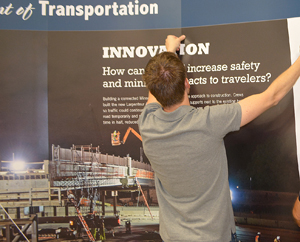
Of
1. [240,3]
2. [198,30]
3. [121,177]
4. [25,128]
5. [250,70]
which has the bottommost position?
[121,177]

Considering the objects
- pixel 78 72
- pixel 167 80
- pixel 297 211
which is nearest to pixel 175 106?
pixel 167 80

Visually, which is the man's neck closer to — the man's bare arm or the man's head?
the man's head

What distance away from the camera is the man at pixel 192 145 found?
1.06 meters

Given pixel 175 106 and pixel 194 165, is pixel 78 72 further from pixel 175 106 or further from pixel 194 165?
pixel 194 165

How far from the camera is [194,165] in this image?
43.1 inches

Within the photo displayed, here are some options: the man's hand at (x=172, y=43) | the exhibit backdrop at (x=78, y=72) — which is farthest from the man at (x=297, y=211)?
the man's hand at (x=172, y=43)

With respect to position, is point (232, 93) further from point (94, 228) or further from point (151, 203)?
point (94, 228)

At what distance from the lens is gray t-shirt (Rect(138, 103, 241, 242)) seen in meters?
1.06

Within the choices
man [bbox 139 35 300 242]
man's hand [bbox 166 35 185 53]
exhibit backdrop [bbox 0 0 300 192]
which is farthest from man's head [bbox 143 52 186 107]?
exhibit backdrop [bbox 0 0 300 192]

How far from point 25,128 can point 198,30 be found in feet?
4.57

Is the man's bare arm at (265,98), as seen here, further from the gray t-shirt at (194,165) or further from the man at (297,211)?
the man at (297,211)

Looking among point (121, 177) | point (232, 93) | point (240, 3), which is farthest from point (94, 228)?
point (240, 3)

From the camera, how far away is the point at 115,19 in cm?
188

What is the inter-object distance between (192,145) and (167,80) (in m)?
0.28
